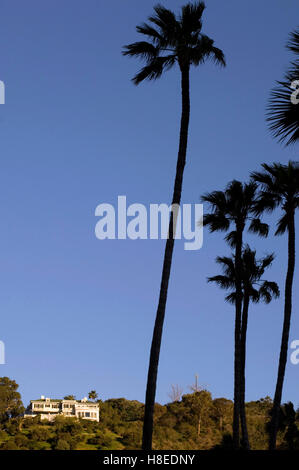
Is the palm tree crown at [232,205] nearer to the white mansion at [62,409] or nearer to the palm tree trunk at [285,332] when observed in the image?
the palm tree trunk at [285,332]

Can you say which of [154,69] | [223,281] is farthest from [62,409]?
[154,69]

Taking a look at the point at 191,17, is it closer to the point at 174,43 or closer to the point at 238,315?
the point at 174,43

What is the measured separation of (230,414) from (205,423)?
532 centimetres

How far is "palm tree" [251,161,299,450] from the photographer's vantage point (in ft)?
89.9

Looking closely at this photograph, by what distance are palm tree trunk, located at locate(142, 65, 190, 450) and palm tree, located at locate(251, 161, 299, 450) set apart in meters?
7.07

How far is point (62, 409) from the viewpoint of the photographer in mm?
107562

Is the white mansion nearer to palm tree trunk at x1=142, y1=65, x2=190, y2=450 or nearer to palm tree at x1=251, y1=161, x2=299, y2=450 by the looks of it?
palm tree at x1=251, y1=161, x2=299, y2=450

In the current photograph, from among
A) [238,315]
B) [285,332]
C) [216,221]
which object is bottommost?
[285,332]

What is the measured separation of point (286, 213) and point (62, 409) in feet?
285

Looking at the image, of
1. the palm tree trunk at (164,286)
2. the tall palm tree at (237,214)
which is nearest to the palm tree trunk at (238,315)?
the tall palm tree at (237,214)

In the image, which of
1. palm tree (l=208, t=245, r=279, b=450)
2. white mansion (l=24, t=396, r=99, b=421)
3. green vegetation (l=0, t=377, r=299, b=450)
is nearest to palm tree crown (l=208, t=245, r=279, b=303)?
palm tree (l=208, t=245, r=279, b=450)

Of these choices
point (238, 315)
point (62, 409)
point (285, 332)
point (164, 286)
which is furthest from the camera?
point (62, 409)
